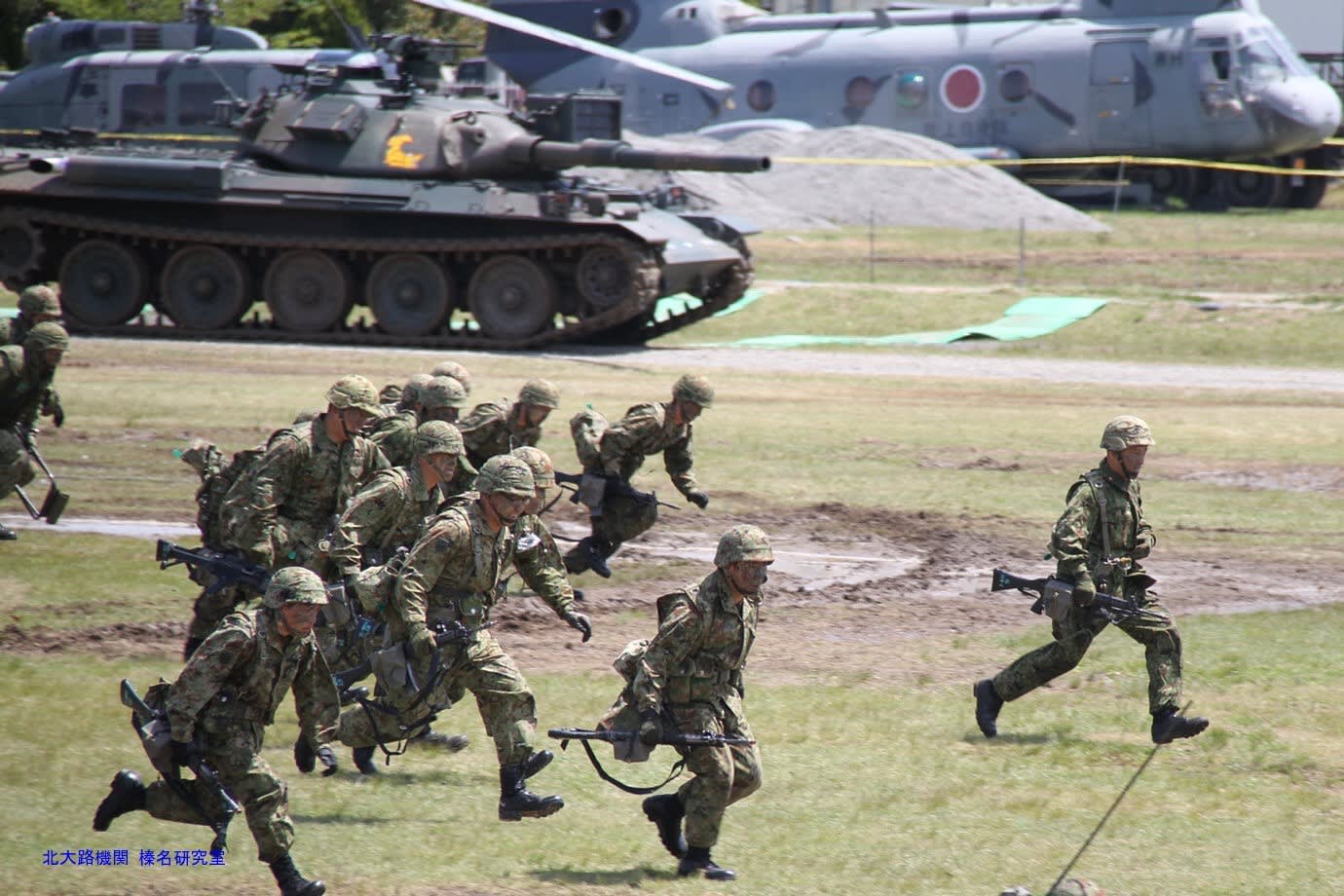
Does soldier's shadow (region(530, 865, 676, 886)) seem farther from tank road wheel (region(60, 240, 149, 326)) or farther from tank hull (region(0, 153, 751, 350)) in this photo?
tank road wheel (region(60, 240, 149, 326))

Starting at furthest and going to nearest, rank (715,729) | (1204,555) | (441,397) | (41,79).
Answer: (41,79)
(1204,555)
(441,397)
(715,729)

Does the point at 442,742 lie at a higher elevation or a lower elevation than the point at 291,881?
lower

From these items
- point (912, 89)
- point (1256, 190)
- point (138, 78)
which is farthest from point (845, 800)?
point (1256, 190)

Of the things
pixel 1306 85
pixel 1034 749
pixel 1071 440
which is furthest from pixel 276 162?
pixel 1306 85

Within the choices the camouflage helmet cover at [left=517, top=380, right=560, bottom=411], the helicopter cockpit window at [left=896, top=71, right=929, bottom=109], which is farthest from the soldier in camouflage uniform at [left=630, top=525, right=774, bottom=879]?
the helicopter cockpit window at [left=896, top=71, right=929, bottom=109]

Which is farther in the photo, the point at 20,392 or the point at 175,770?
the point at 20,392

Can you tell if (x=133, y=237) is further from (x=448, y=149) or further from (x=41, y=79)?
(x=41, y=79)

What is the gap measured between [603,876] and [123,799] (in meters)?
2.10

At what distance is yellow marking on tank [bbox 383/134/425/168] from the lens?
26.2 m

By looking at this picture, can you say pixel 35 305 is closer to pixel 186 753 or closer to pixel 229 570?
pixel 229 570

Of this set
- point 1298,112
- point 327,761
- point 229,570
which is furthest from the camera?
point 1298,112

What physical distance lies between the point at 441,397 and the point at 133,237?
55.3 feet

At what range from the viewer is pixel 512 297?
Answer: 84.5ft

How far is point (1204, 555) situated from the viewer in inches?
573
